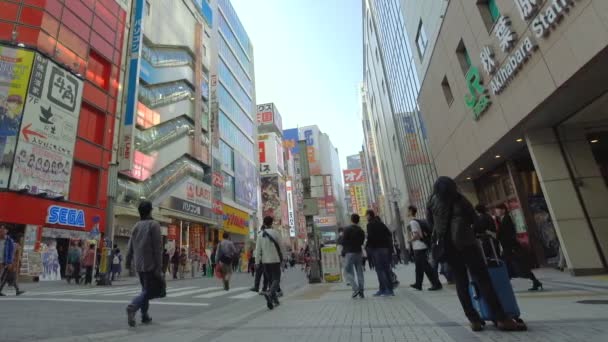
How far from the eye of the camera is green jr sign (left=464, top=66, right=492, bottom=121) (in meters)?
10.7

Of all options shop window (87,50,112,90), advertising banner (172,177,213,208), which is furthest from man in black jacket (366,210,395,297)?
advertising banner (172,177,213,208)

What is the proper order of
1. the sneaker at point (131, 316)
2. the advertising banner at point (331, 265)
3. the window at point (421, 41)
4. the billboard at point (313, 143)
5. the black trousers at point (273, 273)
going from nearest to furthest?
the sneaker at point (131, 316) → the black trousers at point (273, 273) → the advertising banner at point (331, 265) → the window at point (421, 41) → the billboard at point (313, 143)

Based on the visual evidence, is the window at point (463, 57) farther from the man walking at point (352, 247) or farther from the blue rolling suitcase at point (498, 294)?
the blue rolling suitcase at point (498, 294)

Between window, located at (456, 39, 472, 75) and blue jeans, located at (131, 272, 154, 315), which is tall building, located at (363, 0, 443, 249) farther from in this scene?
blue jeans, located at (131, 272, 154, 315)

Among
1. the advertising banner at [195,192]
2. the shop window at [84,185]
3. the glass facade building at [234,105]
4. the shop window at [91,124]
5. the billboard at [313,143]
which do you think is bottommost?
the shop window at [84,185]

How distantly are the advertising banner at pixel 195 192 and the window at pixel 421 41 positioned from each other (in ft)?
67.3

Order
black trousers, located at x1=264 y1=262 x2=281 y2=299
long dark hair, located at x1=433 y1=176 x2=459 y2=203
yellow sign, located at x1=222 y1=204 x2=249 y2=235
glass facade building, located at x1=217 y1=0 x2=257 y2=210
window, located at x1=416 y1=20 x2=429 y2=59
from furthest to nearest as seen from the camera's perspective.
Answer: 1. glass facade building, located at x1=217 y1=0 x2=257 y2=210
2. yellow sign, located at x1=222 y1=204 x2=249 y2=235
3. window, located at x1=416 y1=20 x2=429 y2=59
4. black trousers, located at x1=264 y1=262 x2=281 y2=299
5. long dark hair, located at x1=433 y1=176 x2=459 y2=203

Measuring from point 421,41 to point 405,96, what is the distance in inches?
326

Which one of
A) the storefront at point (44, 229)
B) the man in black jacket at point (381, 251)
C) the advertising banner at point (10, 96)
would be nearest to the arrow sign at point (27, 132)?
the advertising banner at point (10, 96)

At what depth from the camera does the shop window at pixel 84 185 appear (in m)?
19.5

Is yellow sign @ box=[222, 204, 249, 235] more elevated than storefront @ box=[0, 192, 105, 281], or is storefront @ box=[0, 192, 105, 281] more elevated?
yellow sign @ box=[222, 204, 249, 235]

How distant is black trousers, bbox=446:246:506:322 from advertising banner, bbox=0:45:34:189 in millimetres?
18815

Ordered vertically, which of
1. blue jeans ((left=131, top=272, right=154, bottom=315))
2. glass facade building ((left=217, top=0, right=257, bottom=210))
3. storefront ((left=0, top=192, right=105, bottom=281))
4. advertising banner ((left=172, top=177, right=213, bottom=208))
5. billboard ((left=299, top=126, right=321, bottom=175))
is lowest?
blue jeans ((left=131, top=272, right=154, bottom=315))

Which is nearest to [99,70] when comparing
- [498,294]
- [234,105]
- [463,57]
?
[463,57]
